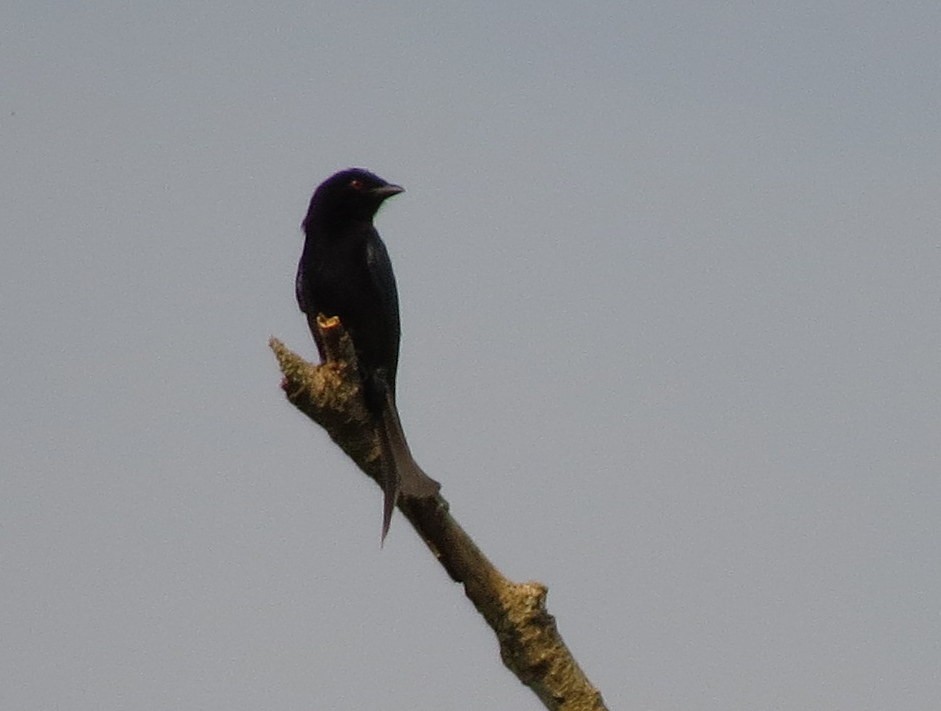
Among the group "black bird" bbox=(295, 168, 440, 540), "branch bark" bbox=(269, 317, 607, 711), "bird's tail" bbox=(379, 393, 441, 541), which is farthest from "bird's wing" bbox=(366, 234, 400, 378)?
"branch bark" bbox=(269, 317, 607, 711)

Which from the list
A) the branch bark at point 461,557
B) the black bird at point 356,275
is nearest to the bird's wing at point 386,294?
the black bird at point 356,275

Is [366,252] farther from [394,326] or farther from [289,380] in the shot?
[289,380]

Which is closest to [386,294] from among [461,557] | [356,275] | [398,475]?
[356,275]

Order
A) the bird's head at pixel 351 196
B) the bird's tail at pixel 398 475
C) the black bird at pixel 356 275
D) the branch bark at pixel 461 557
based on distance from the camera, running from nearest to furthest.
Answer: the branch bark at pixel 461 557 < the bird's tail at pixel 398 475 < the black bird at pixel 356 275 < the bird's head at pixel 351 196

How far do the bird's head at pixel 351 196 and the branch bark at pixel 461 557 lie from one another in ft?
5.64

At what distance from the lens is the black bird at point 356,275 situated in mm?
6613

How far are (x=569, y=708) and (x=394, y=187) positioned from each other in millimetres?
3137

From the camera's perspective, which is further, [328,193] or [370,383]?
[328,193]

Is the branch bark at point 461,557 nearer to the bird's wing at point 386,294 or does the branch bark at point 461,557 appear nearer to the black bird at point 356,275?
the black bird at point 356,275

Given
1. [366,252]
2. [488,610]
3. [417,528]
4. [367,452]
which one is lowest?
[488,610]

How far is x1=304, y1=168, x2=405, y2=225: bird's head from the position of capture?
7.08 metres

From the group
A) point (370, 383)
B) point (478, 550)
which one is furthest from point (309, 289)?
point (478, 550)

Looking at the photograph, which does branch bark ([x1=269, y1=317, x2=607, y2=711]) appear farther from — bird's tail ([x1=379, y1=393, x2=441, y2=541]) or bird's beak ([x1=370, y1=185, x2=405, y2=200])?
bird's beak ([x1=370, y1=185, x2=405, y2=200])

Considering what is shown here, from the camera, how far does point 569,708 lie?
15.8 feet
